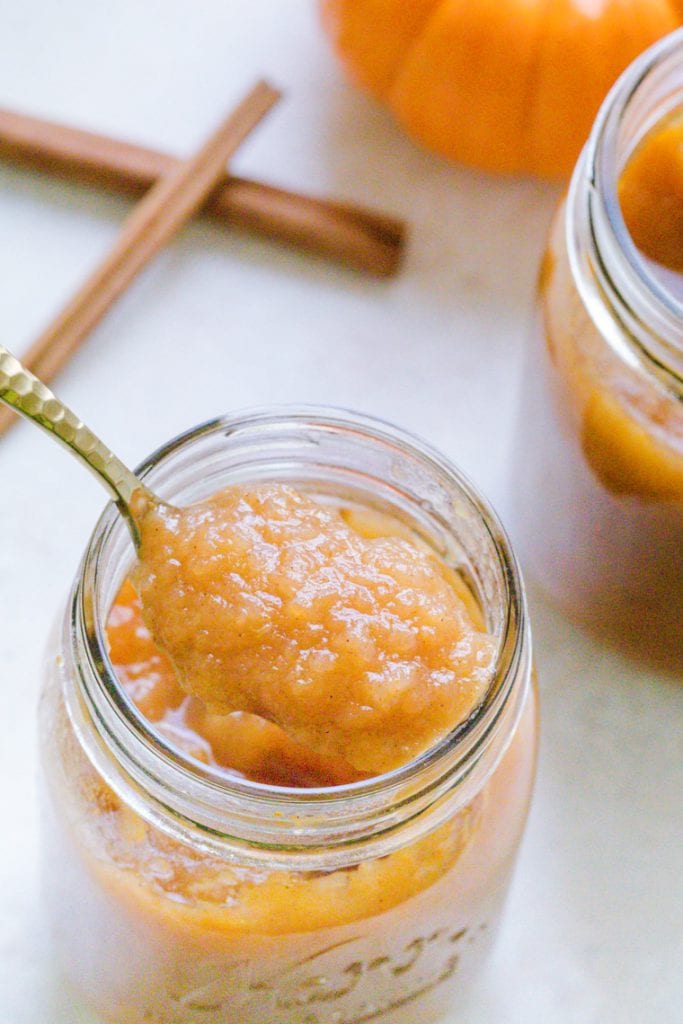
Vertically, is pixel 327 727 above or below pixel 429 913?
above

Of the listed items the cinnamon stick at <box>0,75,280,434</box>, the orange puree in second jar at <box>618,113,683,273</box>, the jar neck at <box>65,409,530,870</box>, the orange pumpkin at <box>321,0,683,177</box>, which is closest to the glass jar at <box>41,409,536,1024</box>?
the jar neck at <box>65,409,530,870</box>

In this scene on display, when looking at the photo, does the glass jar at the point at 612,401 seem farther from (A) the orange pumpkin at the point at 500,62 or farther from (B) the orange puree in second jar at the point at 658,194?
(A) the orange pumpkin at the point at 500,62

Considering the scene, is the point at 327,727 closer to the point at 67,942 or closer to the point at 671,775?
the point at 67,942

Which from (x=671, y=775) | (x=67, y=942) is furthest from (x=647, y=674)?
(x=67, y=942)

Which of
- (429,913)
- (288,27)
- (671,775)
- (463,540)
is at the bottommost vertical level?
(671,775)

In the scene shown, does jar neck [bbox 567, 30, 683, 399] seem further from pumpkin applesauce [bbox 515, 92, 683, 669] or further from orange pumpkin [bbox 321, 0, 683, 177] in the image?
orange pumpkin [bbox 321, 0, 683, 177]

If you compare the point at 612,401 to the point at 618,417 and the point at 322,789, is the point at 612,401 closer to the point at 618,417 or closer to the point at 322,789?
the point at 618,417

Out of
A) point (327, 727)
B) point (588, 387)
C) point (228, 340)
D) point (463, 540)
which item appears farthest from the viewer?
point (228, 340)

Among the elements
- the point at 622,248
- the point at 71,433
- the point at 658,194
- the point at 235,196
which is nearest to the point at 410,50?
the point at 235,196
